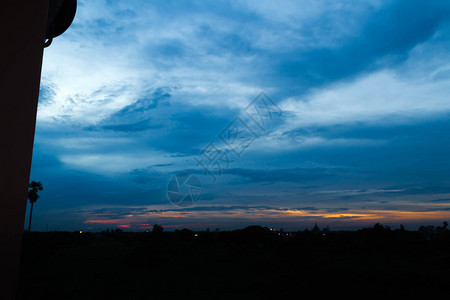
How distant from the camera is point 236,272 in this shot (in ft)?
66.8

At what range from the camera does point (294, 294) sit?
1502cm

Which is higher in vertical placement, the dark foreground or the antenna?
the antenna

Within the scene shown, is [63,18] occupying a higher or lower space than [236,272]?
higher

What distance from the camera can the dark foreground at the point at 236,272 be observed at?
1506cm

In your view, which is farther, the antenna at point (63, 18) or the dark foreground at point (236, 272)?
the dark foreground at point (236, 272)

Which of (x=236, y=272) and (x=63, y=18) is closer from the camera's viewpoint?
(x=63, y=18)

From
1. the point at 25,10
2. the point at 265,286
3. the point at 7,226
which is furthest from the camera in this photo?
the point at 265,286

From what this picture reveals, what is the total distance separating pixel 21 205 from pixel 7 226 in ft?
0.37

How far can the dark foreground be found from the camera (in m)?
15.1

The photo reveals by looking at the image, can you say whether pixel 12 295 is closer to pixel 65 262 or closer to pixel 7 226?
pixel 7 226

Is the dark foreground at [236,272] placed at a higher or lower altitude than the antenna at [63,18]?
lower

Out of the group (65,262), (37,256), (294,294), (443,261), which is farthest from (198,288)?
(443,261)

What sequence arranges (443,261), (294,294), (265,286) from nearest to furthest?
1. (294,294)
2. (265,286)
3. (443,261)

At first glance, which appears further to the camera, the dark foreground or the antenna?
the dark foreground
